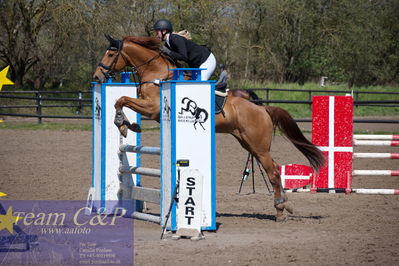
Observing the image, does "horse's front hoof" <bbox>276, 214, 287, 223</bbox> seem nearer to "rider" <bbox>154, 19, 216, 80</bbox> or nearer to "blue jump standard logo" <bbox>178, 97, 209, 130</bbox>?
"blue jump standard logo" <bbox>178, 97, 209, 130</bbox>

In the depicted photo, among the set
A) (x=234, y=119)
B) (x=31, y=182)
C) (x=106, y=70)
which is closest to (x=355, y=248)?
(x=234, y=119)

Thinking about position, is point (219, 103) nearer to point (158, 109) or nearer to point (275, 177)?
point (158, 109)

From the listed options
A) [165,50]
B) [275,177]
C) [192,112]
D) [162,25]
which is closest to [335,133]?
[275,177]

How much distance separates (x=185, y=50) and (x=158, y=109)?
2.62 ft

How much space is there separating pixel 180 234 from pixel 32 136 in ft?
41.4

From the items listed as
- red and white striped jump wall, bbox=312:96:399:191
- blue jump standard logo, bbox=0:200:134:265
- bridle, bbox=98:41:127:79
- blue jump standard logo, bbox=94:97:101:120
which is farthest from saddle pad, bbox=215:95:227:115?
red and white striped jump wall, bbox=312:96:399:191

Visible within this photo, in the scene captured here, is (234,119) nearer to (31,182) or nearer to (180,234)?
(180,234)

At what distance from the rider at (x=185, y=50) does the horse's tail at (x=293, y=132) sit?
996mm

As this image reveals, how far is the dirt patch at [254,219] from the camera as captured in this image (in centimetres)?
555

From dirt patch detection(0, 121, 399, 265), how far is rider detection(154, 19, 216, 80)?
77.6 inches

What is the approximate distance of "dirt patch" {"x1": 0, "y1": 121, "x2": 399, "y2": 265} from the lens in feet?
18.2

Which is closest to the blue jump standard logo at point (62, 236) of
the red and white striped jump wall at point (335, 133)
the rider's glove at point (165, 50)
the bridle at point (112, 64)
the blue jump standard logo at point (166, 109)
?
the blue jump standard logo at point (166, 109)

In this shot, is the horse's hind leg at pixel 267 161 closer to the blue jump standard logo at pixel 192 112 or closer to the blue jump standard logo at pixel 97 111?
the blue jump standard logo at pixel 192 112

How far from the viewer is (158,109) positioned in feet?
24.7
